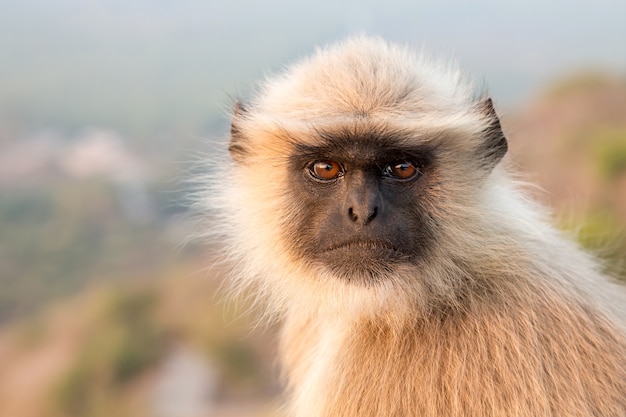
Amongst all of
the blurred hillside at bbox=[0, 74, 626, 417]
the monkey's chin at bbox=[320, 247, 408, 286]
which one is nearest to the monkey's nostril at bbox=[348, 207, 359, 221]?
the monkey's chin at bbox=[320, 247, 408, 286]

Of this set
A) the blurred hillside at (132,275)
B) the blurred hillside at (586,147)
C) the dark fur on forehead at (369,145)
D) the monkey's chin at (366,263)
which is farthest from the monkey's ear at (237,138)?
the blurred hillside at (586,147)

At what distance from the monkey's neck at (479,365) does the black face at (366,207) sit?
8.8 inches

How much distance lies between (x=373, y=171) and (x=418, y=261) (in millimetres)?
316

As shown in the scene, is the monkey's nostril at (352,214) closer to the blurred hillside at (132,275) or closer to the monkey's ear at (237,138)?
the monkey's ear at (237,138)

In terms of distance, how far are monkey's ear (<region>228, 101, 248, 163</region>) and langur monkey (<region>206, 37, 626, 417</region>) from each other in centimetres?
7

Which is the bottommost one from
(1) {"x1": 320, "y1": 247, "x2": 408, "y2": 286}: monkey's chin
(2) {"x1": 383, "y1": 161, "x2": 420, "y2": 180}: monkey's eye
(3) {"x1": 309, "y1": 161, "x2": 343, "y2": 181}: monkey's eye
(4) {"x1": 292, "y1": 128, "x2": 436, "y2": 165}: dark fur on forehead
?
(1) {"x1": 320, "y1": 247, "x2": 408, "y2": 286}: monkey's chin

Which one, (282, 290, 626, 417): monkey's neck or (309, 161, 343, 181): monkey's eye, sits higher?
(309, 161, 343, 181): monkey's eye

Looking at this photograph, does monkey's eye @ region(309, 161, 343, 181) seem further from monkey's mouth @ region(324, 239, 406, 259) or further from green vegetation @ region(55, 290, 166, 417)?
green vegetation @ region(55, 290, 166, 417)

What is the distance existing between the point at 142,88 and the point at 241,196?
28.0m

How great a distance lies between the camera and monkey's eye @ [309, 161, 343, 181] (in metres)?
2.22

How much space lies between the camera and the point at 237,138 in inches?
101

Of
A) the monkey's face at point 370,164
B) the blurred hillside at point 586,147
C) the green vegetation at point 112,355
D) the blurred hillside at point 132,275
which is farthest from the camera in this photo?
the green vegetation at point 112,355

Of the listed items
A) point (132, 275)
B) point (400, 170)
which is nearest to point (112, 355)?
point (132, 275)

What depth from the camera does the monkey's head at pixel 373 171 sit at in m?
2.13
